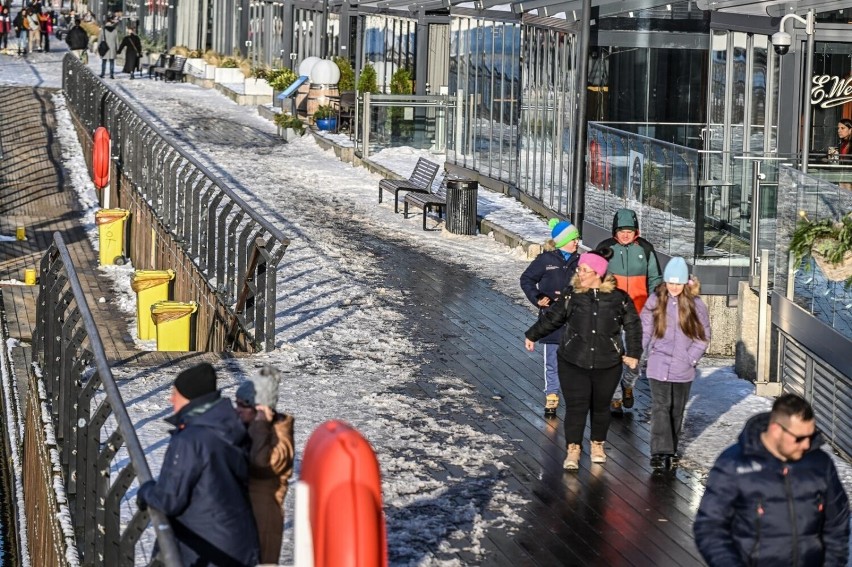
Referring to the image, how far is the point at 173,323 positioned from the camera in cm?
1736

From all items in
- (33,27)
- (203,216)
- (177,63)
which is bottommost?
(203,216)

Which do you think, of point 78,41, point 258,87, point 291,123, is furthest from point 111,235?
point 78,41

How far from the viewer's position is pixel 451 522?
32.0 feet

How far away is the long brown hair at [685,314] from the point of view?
10656 mm

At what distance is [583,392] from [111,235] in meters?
14.7

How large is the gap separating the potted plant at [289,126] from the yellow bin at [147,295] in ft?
48.6

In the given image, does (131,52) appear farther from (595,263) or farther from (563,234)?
(595,263)

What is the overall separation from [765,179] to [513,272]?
443cm

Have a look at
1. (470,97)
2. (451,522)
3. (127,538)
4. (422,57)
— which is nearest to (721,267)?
(451,522)

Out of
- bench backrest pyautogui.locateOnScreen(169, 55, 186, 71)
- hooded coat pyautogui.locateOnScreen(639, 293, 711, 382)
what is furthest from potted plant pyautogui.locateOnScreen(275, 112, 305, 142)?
hooded coat pyautogui.locateOnScreen(639, 293, 711, 382)

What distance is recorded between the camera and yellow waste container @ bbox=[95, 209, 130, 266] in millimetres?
24203

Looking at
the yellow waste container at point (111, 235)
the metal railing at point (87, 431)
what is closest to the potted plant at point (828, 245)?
the metal railing at point (87, 431)

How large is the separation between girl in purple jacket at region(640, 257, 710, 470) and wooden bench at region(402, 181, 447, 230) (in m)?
11.8

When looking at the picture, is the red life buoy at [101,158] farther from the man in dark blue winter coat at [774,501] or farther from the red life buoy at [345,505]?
the red life buoy at [345,505]
